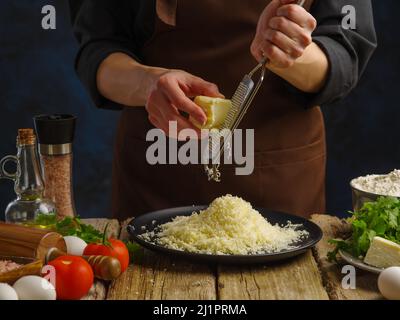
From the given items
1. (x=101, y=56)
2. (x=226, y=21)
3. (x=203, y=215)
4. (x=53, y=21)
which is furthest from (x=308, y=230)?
(x=53, y=21)

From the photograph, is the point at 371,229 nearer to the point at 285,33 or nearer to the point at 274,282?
the point at 274,282

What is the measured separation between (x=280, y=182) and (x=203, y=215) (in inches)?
20.1

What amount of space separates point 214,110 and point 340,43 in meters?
0.61

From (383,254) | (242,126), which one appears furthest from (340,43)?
(383,254)

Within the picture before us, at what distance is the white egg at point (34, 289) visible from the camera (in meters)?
1.62

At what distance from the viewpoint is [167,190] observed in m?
2.52

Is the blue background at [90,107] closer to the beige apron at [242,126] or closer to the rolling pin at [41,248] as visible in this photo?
the beige apron at [242,126]

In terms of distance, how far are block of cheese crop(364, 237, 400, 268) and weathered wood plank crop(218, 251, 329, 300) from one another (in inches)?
5.2

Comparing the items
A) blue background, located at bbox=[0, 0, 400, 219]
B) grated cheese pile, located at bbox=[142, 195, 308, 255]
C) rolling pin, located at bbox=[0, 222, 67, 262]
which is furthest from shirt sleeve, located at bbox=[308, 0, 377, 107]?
blue background, located at bbox=[0, 0, 400, 219]

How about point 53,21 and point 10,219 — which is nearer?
point 10,219

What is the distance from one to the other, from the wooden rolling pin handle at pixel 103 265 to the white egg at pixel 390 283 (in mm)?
585

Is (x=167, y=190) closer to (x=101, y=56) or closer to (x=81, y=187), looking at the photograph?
(x=101, y=56)

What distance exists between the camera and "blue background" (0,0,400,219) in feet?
12.5

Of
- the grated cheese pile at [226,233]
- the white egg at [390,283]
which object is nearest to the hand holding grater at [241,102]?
the grated cheese pile at [226,233]
